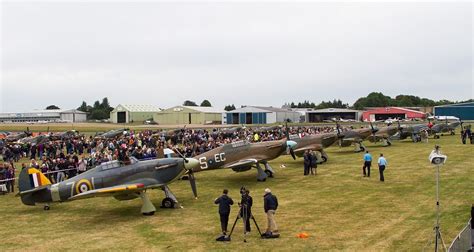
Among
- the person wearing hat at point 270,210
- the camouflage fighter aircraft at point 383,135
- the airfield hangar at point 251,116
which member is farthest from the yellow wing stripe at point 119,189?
the airfield hangar at point 251,116

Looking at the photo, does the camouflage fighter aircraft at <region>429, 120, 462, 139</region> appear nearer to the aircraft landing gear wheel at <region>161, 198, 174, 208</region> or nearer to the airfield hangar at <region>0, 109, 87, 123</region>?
the aircraft landing gear wheel at <region>161, 198, 174, 208</region>

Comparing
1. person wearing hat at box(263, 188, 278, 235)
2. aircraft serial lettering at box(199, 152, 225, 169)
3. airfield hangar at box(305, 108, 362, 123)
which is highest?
airfield hangar at box(305, 108, 362, 123)

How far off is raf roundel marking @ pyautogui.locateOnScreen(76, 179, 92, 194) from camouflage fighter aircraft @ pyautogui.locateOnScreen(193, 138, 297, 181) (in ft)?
24.1

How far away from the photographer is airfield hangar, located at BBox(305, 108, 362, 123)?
120 metres

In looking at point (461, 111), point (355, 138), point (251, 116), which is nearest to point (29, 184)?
point (355, 138)

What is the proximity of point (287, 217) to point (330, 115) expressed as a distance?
107264 millimetres

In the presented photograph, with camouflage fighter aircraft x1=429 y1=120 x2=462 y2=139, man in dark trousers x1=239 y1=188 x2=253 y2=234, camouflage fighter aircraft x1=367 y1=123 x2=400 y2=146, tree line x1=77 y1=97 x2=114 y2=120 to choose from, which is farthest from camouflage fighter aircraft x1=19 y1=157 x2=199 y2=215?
tree line x1=77 y1=97 x2=114 y2=120

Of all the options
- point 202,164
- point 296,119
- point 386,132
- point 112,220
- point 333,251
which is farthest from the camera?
point 296,119

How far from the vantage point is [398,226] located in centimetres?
1416

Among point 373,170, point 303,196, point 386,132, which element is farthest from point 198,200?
point 386,132

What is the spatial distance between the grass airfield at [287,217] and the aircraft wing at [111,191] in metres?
1.09

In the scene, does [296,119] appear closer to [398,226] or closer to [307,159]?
[307,159]

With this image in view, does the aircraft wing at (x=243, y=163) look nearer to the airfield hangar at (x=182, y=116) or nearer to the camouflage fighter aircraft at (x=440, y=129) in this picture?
the camouflage fighter aircraft at (x=440, y=129)

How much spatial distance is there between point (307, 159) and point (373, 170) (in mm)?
4176
